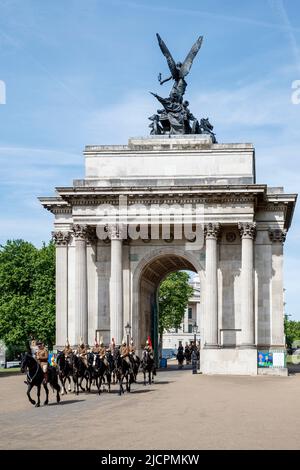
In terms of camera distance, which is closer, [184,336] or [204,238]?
[204,238]

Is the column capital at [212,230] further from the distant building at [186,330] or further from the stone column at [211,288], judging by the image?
the distant building at [186,330]

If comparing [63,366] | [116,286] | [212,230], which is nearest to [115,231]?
[116,286]

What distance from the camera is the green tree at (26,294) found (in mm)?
84062

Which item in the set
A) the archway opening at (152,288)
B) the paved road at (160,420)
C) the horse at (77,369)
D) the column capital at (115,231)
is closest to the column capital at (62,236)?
the column capital at (115,231)

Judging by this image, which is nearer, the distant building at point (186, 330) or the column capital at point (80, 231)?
the column capital at point (80, 231)

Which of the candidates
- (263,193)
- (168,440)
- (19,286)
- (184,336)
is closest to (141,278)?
(263,193)

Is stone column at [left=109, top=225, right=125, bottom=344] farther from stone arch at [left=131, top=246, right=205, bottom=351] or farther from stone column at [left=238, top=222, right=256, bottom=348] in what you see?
stone column at [left=238, top=222, right=256, bottom=348]

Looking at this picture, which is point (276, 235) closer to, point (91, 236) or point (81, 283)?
point (91, 236)

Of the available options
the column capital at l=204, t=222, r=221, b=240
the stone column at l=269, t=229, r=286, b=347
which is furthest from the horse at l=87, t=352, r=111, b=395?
the stone column at l=269, t=229, r=286, b=347

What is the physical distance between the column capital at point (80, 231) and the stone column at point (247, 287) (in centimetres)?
1010

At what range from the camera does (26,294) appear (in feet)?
286

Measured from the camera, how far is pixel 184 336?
176750mm
